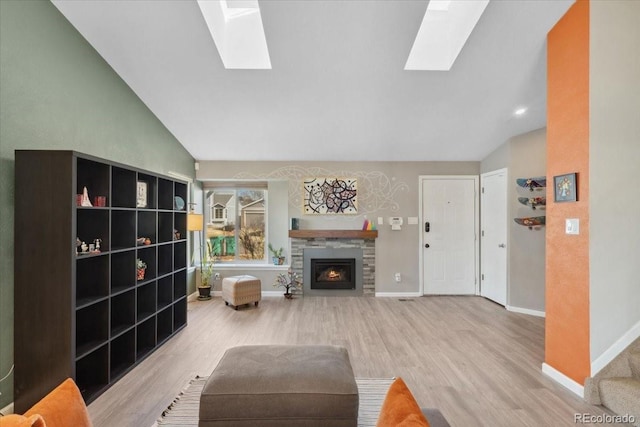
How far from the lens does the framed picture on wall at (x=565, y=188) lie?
7.82ft

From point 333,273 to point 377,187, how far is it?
1.69m

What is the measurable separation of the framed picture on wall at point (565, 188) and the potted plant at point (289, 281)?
3804 mm

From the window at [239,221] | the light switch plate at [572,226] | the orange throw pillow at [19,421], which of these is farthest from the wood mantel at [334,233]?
the orange throw pillow at [19,421]

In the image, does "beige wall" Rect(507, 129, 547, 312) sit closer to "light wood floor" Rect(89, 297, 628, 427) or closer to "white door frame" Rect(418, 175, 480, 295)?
"light wood floor" Rect(89, 297, 628, 427)

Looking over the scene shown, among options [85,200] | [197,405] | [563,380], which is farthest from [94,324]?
[563,380]

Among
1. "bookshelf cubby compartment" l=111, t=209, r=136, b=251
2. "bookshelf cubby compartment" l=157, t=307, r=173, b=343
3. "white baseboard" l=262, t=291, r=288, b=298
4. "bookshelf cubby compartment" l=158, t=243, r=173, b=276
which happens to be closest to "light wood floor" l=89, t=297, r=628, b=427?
"bookshelf cubby compartment" l=157, t=307, r=173, b=343

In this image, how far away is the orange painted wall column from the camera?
7.63 feet

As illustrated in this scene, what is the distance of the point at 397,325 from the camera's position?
12.6 feet

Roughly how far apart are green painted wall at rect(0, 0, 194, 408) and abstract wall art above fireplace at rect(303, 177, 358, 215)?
276cm

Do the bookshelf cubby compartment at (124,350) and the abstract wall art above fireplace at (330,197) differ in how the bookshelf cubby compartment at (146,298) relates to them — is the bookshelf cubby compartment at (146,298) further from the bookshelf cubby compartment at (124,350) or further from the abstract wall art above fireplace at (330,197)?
the abstract wall art above fireplace at (330,197)

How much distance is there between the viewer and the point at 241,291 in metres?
4.54

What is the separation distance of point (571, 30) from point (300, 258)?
14.2ft

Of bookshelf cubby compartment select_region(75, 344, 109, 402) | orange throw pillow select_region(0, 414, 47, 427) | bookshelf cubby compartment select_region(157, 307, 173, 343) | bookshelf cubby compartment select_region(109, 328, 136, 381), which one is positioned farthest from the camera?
bookshelf cubby compartment select_region(157, 307, 173, 343)

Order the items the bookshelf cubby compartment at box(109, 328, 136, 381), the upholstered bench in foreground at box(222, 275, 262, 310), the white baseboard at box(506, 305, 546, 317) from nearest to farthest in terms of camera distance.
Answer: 1. the bookshelf cubby compartment at box(109, 328, 136, 381)
2. the white baseboard at box(506, 305, 546, 317)
3. the upholstered bench in foreground at box(222, 275, 262, 310)
